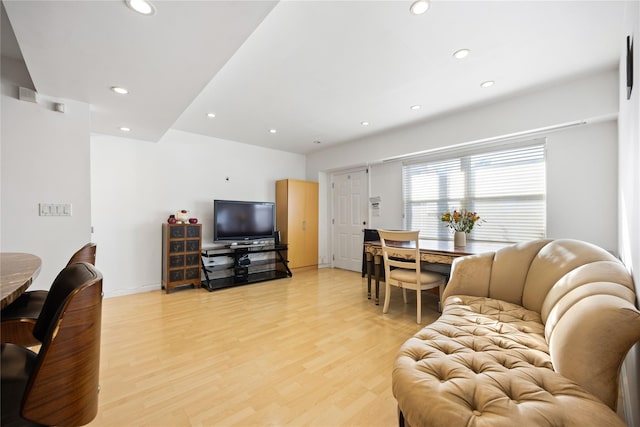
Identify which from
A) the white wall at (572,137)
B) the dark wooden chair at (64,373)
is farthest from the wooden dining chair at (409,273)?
the dark wooden chair at (64,373)

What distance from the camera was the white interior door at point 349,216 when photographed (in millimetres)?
5352

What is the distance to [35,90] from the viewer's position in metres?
2.51

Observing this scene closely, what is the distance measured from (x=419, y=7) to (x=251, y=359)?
9.04ft

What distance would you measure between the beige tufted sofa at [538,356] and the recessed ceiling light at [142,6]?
7.19ft

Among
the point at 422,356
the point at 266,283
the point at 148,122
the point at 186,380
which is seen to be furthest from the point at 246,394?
the point at 148,122

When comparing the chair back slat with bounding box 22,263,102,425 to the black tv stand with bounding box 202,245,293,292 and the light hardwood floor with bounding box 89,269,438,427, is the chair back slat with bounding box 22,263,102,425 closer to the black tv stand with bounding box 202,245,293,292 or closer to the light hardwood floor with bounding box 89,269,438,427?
the light hardwood floor with bounding box 89,269,438,427

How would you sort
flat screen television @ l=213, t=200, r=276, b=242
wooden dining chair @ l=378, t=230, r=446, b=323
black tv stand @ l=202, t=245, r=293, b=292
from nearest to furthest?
wooden dining chair @ l=378, t=230, r=446, b=323 < black tv stand @ l=202, t=245, r=293, b=292 < flat screen television @ l=213, t=200, r=276, b=242

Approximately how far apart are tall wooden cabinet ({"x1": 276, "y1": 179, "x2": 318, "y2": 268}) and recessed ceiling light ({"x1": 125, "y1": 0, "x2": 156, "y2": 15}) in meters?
3.87

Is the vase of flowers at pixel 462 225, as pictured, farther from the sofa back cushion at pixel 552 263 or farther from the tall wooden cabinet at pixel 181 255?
the tall wooden cabinet at pixel 181 255

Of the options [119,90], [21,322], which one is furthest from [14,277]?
[119,90]

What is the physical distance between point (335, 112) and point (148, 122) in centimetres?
231

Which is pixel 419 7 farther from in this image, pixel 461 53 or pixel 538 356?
pixel 538 356

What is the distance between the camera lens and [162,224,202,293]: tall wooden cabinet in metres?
3.97

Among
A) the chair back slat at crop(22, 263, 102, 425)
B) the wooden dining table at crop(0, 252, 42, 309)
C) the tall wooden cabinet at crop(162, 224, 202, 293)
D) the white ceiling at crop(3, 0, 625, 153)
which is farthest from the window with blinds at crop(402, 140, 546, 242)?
the wooden dining table at crop(0, 252, 42, 309)
